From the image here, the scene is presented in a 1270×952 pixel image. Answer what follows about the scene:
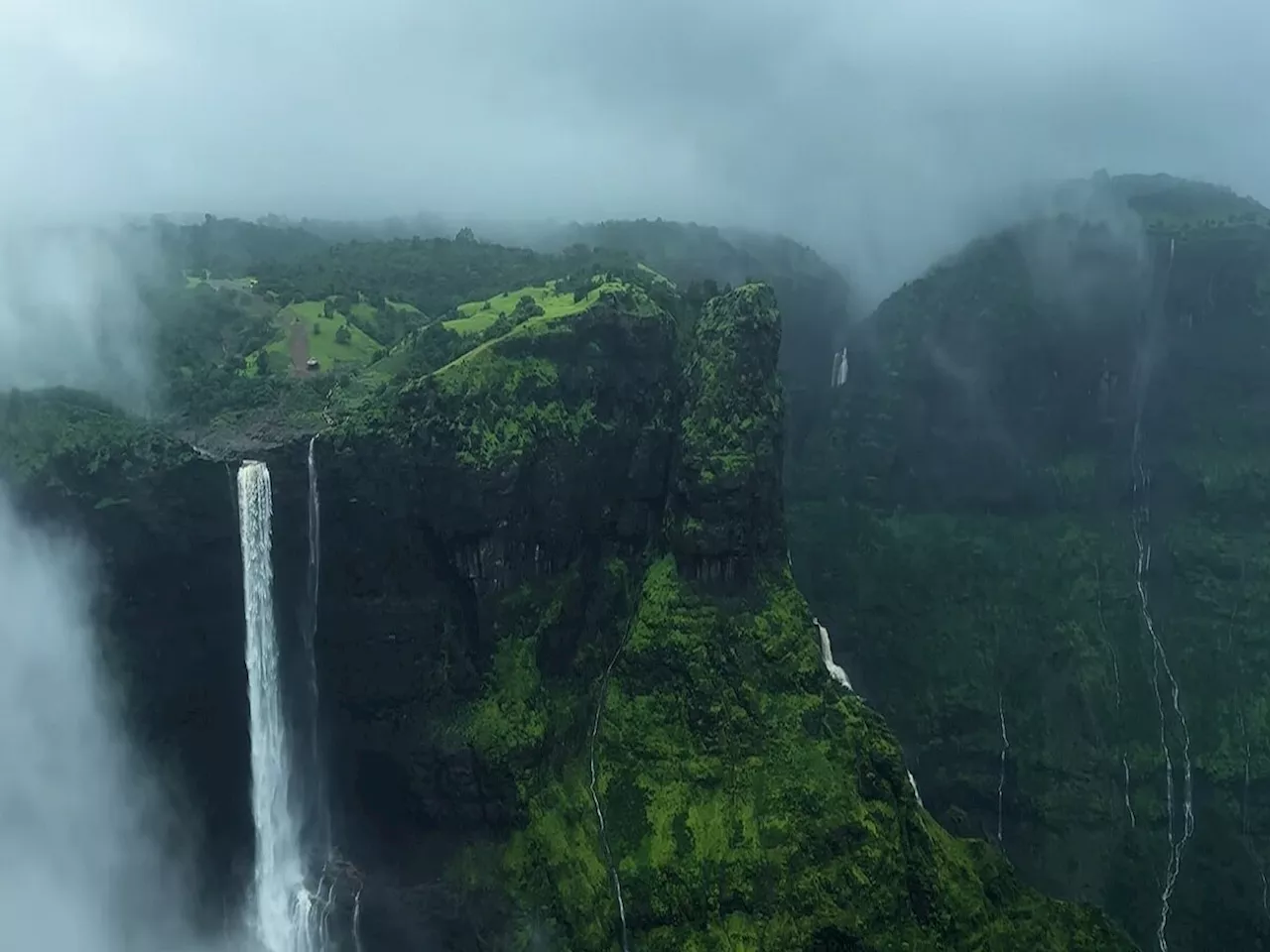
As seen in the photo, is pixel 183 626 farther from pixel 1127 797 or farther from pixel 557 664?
pixel 1127 797

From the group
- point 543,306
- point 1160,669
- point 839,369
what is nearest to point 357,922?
point 543,306

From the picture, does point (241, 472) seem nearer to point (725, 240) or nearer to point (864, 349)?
point (864, 349)

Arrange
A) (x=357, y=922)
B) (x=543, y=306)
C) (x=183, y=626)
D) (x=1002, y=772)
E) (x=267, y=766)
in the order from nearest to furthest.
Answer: (x=183, y=626) < (x=357, y=922) < (x=267, y=766) < (x=543, y=306) < (x=1002, y=772)

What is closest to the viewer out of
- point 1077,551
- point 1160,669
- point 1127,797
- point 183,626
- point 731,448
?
point 183,626

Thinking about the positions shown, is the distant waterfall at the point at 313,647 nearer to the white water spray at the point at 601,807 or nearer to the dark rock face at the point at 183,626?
the dark rock face at the point at 183,626

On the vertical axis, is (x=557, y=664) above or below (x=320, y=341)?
below

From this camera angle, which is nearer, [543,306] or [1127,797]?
[543,306]

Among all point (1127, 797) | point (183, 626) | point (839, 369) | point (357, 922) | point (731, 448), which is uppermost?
point (839, 369)
